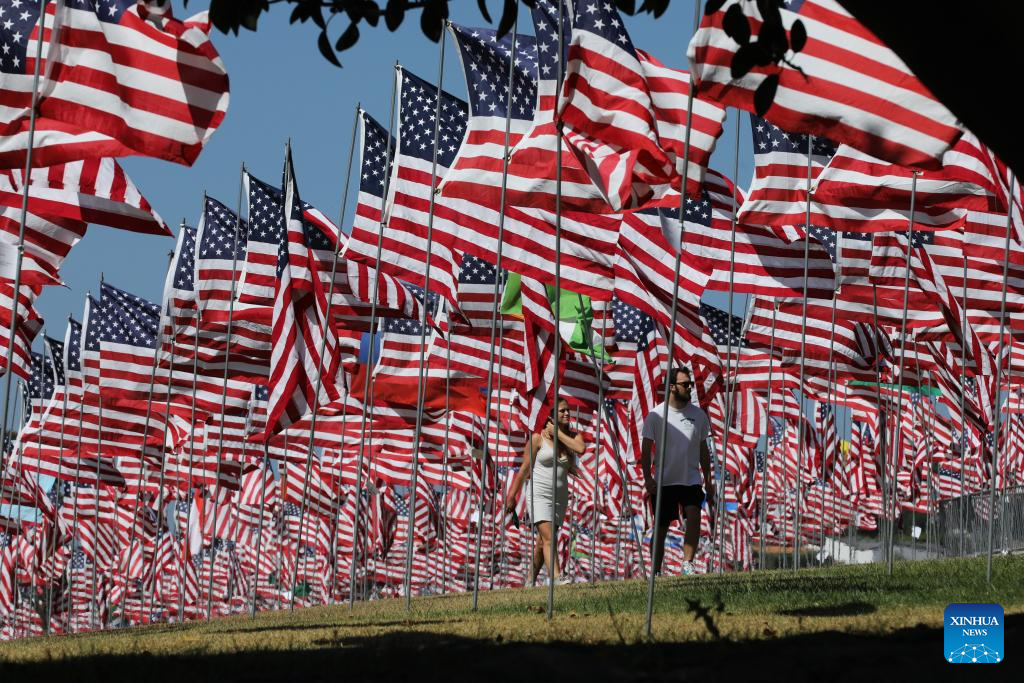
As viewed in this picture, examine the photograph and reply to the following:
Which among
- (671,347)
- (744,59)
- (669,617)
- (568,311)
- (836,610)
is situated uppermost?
(744,59)

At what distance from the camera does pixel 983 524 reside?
26062 mm

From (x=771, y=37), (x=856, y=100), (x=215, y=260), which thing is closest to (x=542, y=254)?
(x=856, y=100)

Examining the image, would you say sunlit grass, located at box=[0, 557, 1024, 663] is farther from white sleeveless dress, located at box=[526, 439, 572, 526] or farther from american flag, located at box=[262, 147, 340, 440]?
american flag, located at box=[262, 147, 340, 440]

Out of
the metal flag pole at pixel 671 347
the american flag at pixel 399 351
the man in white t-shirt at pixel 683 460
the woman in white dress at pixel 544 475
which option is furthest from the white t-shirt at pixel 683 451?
the american flag at pixel 399 351

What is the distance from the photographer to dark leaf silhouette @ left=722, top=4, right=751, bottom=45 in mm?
6422

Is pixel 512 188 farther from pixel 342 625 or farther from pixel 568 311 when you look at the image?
pixel 568 311

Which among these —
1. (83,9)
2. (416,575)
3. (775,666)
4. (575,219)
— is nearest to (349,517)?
(416,575)

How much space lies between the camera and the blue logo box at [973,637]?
5527mm

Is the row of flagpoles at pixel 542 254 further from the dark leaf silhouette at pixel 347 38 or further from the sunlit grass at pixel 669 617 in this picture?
the dark leaf silhouette at pixel 347 38

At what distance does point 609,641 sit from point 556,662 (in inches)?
66.5

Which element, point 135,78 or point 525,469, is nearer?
point 135,78

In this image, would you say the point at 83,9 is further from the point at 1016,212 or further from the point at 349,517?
the point at 349,517

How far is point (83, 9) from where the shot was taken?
12.8 metres

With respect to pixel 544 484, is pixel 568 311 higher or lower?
higher
